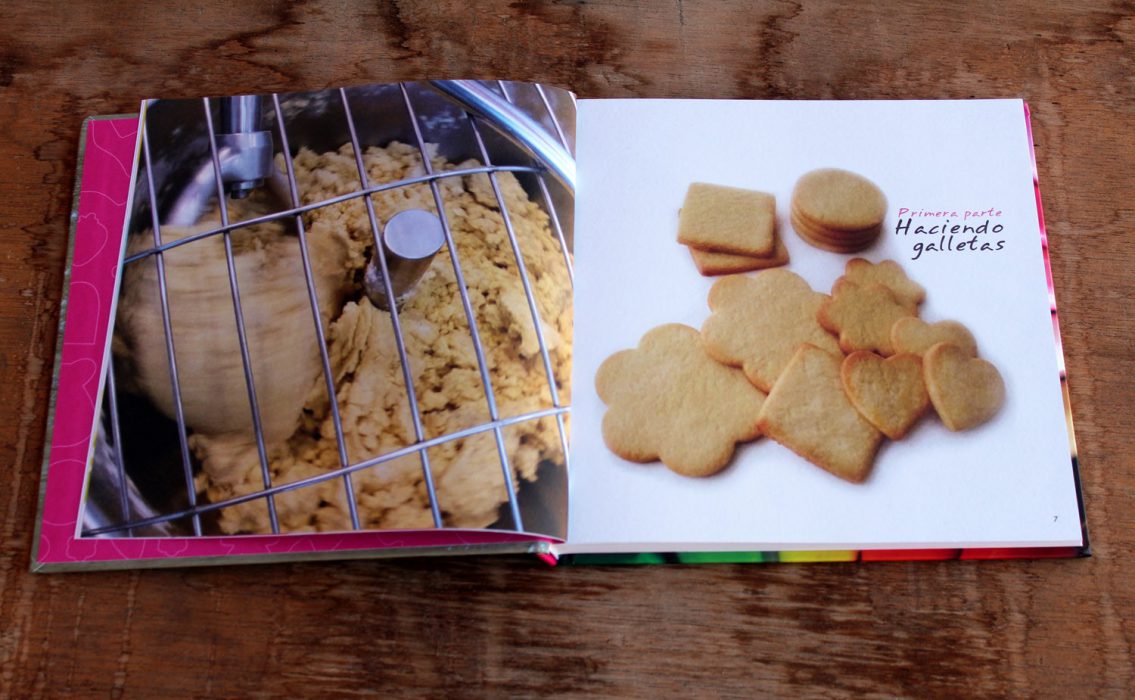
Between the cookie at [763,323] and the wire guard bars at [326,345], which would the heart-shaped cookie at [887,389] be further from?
the wire guard bars at [326,345]

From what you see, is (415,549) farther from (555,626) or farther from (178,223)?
(178,223)

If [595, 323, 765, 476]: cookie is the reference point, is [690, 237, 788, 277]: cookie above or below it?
above

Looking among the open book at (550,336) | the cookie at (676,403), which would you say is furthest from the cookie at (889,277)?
the cookie at (676,403)

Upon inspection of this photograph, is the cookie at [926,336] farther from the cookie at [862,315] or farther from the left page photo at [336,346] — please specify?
the left page photo at [336,346]

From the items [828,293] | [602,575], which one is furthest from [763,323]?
[602,575]

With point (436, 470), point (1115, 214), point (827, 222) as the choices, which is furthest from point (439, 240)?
point (1115, 214)

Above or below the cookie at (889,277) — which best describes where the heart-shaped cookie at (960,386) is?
below

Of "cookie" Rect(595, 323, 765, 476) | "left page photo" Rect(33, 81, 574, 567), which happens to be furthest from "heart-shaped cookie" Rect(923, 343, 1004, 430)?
"left page photo" Rect(33, 81, 574, 567)

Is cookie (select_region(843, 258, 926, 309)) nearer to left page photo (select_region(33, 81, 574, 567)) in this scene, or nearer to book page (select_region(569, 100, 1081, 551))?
book page (select_region(569, 100, 1081, 551))
